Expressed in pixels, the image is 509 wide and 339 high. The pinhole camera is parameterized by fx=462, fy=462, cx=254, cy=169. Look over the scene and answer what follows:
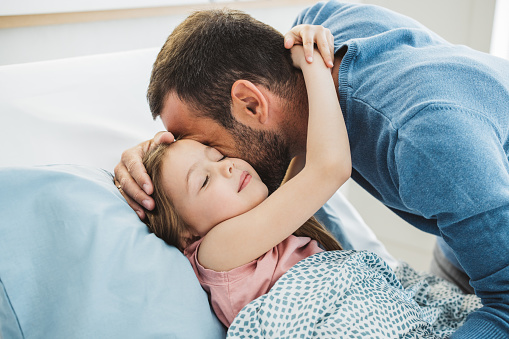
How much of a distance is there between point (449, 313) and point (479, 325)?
1.03ft

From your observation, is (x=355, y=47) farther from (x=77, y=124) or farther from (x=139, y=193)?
→ (x=77, y=124)

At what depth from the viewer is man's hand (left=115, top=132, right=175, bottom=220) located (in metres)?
0.90

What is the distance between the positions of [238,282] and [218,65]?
0.48 m

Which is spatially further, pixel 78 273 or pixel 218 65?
pixel 218 65

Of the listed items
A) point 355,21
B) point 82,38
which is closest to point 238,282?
point 355,21

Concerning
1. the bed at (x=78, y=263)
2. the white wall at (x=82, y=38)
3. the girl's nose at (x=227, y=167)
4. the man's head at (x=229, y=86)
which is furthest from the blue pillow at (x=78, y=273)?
the white wall at (x=82, y=38)

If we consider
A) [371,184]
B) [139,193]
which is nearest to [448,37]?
[371,184]

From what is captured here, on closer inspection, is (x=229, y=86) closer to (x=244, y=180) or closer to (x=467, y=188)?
(x=244, y=180)

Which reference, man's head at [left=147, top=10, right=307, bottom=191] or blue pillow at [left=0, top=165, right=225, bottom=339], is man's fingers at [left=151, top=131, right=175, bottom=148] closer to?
man's head at [left=147, top=10, right=307, bottom=191]

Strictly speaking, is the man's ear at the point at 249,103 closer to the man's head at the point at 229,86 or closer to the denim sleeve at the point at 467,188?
the man's head at the point at 229,86

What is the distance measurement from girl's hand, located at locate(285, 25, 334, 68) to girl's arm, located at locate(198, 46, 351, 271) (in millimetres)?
162

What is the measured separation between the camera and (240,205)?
91 cm

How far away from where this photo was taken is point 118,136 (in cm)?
112

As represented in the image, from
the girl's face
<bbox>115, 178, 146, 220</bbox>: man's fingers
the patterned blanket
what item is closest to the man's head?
the girl's face
